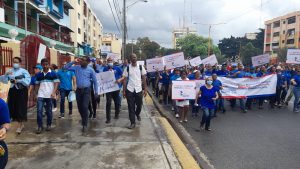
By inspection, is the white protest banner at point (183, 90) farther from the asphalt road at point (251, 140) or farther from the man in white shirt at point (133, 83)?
the man in white shirt at point (133, 83)

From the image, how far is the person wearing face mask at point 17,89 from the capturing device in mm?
6625

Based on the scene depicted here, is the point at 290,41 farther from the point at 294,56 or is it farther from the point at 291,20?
the point at 294,56

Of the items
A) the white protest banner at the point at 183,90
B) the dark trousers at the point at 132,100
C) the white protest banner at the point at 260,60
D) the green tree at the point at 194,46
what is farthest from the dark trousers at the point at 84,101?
the green tree at the point at 194,46

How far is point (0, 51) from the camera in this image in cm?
905

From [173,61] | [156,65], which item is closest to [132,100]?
[173,61]

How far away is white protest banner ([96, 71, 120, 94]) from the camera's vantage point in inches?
346

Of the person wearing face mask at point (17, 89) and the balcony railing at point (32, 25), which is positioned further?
the balcony railing at point (32, 25)

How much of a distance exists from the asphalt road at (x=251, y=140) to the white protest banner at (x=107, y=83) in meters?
2.22

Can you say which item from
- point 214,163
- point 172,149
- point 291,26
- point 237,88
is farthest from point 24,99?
point 291,26

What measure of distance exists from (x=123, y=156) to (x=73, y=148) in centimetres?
104

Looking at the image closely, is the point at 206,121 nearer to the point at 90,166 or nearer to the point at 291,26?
the point at 90,166

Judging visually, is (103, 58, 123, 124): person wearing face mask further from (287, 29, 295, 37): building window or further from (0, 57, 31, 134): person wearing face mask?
(287, 29, 295, 37): building window

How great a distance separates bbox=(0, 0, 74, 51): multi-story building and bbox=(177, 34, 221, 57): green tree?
46.2m

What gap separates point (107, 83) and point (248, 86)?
604cm
